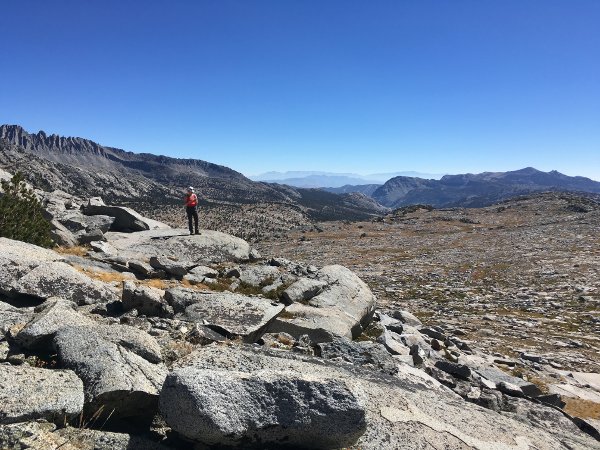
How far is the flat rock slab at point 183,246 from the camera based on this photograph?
25467 mm

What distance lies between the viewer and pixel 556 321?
81.9ft

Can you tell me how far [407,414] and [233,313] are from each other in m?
6.73

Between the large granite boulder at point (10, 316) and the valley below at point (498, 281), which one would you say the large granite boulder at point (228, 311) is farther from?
the valley below at point (498, 281)

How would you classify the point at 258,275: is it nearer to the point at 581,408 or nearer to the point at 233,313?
the point at 233,313

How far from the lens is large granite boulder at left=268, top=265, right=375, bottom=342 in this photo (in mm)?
14336

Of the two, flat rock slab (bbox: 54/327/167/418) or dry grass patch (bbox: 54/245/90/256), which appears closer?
flat rock slab (bbox: 54/327/167/418)

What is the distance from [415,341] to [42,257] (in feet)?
45.5

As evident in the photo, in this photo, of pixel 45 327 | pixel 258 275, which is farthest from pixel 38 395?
pixel 258 275

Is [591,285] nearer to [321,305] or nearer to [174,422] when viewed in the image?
[321,305]

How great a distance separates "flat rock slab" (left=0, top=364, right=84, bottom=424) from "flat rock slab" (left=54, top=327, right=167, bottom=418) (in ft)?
0.90

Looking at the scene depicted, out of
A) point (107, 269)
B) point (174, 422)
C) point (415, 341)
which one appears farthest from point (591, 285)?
point (174, 422)

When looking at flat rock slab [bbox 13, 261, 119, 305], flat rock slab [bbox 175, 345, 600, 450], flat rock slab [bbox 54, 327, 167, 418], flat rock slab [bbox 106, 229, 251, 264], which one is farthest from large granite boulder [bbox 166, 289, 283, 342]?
flat rock slab [bbox 106, 229, 251, 264]

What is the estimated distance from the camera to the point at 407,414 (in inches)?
305

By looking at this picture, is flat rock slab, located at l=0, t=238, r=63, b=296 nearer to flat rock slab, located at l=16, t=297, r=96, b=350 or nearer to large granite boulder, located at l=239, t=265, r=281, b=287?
flat rock slab, located at l=16, t=297, r=96, b=350
